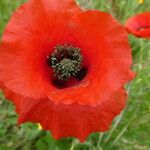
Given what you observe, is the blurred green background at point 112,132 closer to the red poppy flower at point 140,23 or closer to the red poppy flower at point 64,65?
the red poppy flower at point 140,23

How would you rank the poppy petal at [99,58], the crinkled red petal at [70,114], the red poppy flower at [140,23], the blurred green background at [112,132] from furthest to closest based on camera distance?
the blurred green background at [112,132] < the red poppy flower at [140,23] < the crinkled red petal at [70,114] < the poppy petal at [99,58]

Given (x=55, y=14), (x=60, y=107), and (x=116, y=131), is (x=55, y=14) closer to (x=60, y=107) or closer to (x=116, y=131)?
(x=60, y=107)

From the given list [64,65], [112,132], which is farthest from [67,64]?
[112,132]

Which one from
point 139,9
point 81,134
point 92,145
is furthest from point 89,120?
point 139,9

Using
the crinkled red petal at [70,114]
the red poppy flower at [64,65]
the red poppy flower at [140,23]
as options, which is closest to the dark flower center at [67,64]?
the red poppy flower at [64,65]

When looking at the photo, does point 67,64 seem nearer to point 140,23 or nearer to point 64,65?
point 64,65

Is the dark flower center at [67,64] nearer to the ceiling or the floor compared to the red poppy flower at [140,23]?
nearer to the floor

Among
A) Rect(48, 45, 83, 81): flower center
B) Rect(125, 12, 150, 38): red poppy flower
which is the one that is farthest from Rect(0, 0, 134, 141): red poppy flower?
Rect(125, 12, 150, 38): red poppy flower

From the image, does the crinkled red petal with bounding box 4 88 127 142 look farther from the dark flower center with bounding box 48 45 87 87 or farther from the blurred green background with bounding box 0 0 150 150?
the blurred green background with bounding box 0 0 150 150
